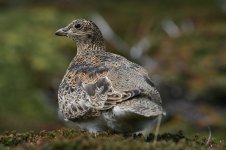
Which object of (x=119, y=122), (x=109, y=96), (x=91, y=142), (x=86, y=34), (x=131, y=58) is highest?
(x=131, y=58)

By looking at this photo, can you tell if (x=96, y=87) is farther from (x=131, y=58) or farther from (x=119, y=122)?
(x=131, y=58)

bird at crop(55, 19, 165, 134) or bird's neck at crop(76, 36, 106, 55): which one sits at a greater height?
bird's neck at crop(76, 36, 106, 55)

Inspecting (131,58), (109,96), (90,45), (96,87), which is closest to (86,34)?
(90,45)

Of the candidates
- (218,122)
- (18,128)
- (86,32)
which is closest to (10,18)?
(18,128)

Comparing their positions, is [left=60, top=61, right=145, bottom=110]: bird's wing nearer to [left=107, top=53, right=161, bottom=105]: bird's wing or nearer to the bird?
the bird

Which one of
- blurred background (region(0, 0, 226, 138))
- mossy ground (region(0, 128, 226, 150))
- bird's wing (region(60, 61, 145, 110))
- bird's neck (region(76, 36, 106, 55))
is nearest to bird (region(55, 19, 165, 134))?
bird's wing (region(60, 61, 145, 110))

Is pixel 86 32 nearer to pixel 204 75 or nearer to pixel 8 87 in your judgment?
pixel 8 87
